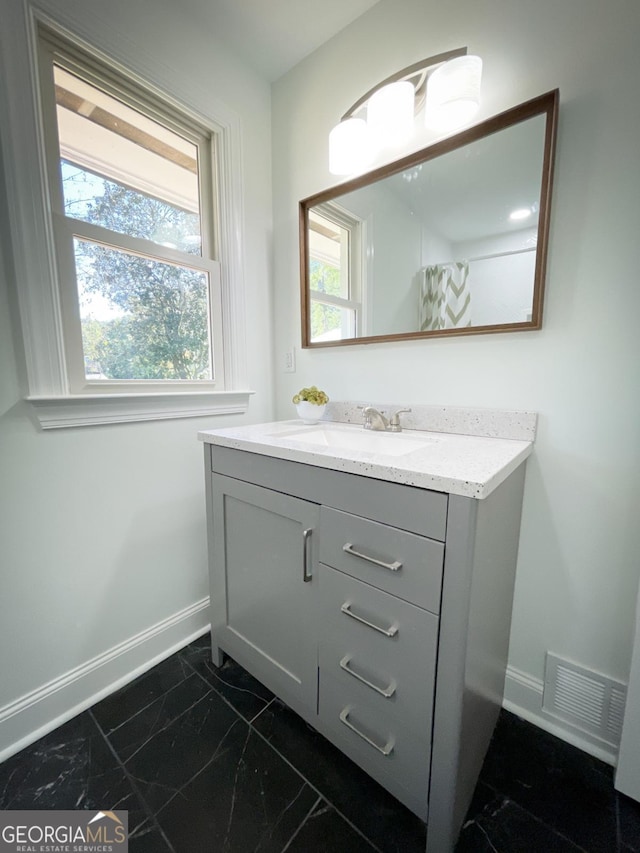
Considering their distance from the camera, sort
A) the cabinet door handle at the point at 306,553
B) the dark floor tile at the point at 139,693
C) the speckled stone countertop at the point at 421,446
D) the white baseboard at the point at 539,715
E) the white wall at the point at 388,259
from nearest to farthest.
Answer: the speckled stone countertop at the point at 421,446 → the cabinet door handle at the point at 306,553 → the white baseboard at the point at 539,715 → the dark floor tile at the point at 139,693 → the white wall at the point at 388,259

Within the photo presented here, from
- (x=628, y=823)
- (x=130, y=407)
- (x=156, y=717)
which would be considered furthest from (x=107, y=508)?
(x=628, y=823)

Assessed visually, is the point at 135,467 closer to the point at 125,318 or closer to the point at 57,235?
the point at 125,318

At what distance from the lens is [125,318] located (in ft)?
4.09

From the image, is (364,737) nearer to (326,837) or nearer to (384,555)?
(326,837)

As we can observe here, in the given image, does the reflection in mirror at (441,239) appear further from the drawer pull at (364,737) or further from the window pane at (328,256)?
the drawer pull at (364,737)

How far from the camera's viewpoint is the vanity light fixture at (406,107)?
3.33 feet

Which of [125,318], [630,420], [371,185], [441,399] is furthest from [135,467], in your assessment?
[630,420]

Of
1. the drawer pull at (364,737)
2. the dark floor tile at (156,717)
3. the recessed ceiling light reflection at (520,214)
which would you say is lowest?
the dark floor tile at (156,717)

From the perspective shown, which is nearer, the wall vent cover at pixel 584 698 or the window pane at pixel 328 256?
the wall vent cover at pixel 584 698

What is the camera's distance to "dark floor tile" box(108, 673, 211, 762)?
105 centimetres

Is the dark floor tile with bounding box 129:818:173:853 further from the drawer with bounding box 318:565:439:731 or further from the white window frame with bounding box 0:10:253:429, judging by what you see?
the white window frame with bounding box 0:10:253:429

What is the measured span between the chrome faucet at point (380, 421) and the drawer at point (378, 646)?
59 cm

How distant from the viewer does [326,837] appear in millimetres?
831

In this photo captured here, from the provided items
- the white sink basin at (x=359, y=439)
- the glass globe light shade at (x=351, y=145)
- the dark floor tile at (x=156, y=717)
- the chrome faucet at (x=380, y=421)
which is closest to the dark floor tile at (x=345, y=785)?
the dark floor tile at (x=156, y=717)
